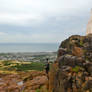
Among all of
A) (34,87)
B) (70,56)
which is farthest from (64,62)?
(34,87)

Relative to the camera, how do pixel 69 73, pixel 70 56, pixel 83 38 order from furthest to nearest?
pixel 83 38
pixel 70 56
pixel 69 73

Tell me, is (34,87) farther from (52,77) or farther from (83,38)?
(83,38)

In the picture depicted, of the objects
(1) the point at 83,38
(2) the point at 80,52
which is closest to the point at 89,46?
(2) the point at 80,52

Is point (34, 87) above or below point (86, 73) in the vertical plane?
below

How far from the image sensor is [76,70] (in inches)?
1018

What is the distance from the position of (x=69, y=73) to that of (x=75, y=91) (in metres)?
3.01

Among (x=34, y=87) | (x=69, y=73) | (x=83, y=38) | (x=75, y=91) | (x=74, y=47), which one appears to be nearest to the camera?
(x=75, y=91)

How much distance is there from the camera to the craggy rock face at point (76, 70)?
947 inches

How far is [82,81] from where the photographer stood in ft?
79.3

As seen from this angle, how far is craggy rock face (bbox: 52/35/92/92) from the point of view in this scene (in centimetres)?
2405

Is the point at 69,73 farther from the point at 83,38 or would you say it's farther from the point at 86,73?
the point at 83,38

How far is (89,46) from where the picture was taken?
28.7 metres

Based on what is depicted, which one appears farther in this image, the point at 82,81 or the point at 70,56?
the point at 70,56

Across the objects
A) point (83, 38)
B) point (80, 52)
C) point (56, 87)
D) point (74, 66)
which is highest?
point (83, 38)
